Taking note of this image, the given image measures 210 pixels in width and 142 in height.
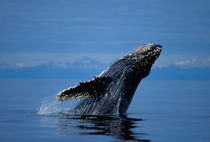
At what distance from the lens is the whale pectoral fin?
14.2 meters

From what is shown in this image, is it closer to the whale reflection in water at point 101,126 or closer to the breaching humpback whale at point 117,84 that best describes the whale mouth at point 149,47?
the breaching humpback whale at point 117,84

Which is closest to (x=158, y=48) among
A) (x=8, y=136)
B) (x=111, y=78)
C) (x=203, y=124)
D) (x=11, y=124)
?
(x=111, y=78)

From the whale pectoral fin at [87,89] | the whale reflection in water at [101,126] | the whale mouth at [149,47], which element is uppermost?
the whale mouth at [149,47]

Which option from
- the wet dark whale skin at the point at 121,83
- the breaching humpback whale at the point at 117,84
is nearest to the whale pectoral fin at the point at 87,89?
the breaching humpback whale at the point at 117,84

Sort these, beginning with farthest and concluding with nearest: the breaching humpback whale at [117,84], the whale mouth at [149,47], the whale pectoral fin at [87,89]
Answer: the whale mouth at [149,47] < the breaching humpback whale at [117,84] < the whale pectoral fin at [87,89]

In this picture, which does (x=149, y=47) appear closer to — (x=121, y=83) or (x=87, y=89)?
(x=121, y=83)

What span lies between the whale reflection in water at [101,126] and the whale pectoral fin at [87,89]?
2.34 feet

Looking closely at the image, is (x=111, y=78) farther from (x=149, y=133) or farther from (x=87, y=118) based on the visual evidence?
(x=149, y=133)

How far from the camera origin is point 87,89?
14.7 meters

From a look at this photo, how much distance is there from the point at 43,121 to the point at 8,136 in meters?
3.09

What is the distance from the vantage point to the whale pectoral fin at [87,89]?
14.2 meters

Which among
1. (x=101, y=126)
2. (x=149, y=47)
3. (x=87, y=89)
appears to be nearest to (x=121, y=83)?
(x=87, y=89)

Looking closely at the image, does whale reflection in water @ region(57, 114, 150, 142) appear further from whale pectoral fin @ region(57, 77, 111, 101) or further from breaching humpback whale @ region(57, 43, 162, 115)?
whale pectoral fin @ region(57, 77, 111, 101)

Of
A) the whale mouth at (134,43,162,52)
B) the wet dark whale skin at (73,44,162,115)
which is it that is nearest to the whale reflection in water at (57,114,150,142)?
the wet dark whale skin at (73,44,162,115)
